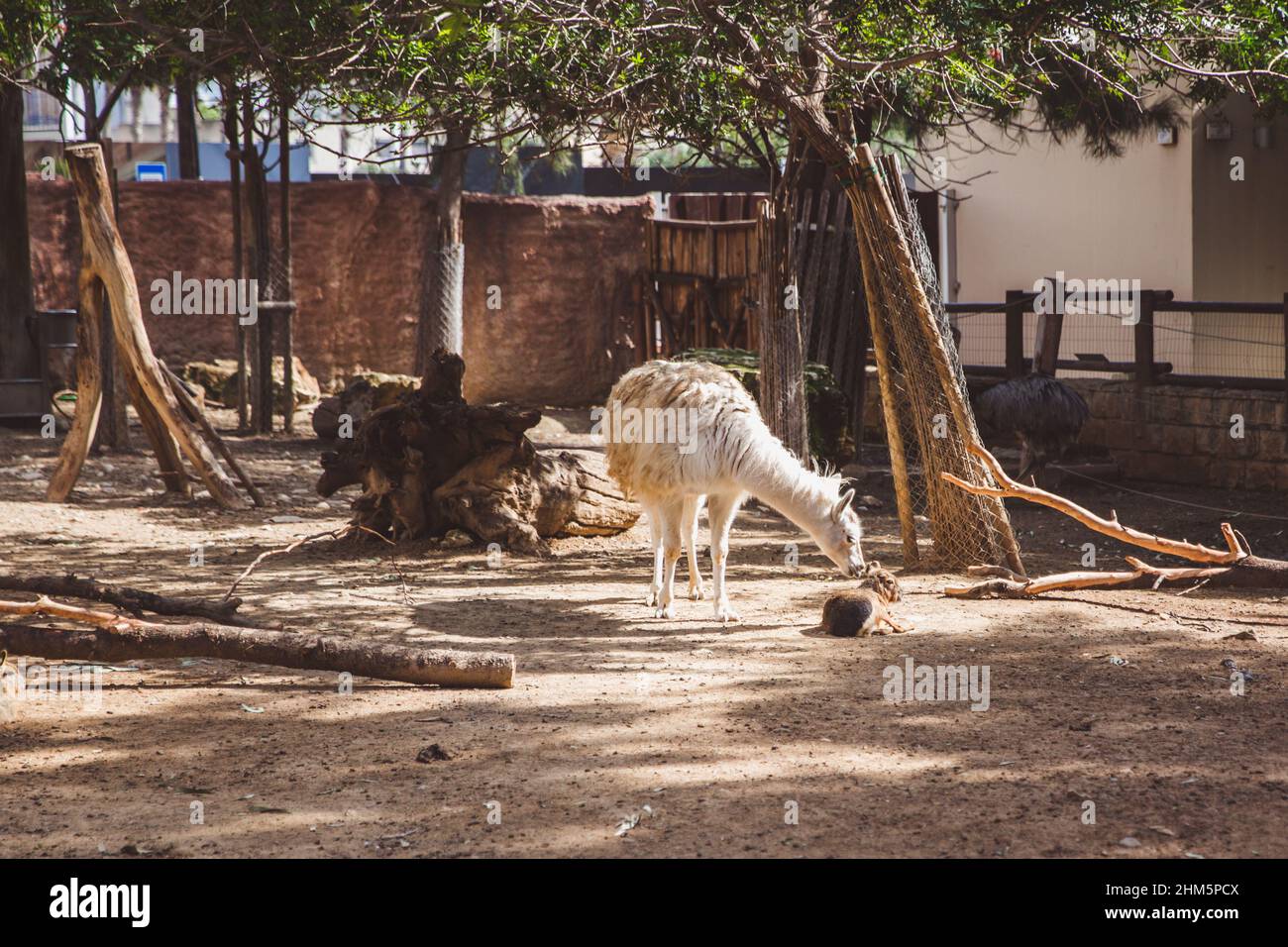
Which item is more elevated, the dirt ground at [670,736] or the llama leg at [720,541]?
the llama leg at [720,541]

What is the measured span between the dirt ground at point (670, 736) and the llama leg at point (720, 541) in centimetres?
13

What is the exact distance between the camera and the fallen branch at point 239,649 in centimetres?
602

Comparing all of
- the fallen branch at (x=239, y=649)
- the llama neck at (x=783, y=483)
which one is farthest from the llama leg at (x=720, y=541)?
the fallen branch at (x=239, y=649)

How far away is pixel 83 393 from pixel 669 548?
18.0 feet

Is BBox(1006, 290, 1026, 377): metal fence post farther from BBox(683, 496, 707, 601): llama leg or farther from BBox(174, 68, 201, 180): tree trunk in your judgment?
BBox(174, 68, 201, 180): tree trunk

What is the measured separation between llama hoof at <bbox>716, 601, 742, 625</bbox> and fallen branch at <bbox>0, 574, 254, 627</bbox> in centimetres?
255

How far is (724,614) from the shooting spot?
782 centimetres

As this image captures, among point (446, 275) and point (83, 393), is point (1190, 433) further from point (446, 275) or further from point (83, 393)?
point (83, 393)

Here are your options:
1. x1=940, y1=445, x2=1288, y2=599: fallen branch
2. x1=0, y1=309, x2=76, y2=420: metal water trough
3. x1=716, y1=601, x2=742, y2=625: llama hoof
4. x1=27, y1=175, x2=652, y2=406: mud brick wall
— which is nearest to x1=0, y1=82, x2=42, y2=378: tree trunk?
x1=0, y1=309, x2=76, y2=420: metal water trough

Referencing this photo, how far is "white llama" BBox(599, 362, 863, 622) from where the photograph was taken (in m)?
7.85

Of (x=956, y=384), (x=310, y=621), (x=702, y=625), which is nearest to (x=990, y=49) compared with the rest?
(x=956, y=384)

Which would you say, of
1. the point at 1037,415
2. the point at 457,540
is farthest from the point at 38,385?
the point at 1037,415

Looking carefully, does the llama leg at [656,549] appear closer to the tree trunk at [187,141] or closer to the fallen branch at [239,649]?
the fallen branch at [239,649]
